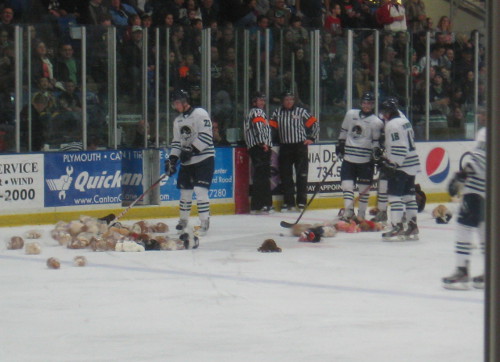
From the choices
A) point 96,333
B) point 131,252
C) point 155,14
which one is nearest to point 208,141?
point 131,252

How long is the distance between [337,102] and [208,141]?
11.3ft

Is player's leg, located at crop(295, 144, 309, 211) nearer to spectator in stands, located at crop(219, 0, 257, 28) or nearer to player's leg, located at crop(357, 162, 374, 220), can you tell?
player's leg, located at crop(357, 162, 374, 220)

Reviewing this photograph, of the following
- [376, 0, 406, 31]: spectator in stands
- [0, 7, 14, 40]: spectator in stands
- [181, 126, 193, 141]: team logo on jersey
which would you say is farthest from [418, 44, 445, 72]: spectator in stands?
[0, 7, 14, 40]: spectator in stands

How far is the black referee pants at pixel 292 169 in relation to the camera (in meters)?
11.6

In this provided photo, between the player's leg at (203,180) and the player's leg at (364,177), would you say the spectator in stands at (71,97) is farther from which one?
the player's leg at (364,177)

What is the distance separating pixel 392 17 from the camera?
13.4 metres

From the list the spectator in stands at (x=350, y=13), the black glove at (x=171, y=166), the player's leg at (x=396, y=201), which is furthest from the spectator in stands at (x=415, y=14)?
the black glove at (x=171, y=166)

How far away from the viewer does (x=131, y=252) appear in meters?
8.23

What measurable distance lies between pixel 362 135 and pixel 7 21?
392 centimetres

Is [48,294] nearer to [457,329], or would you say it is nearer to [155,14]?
[457,329]

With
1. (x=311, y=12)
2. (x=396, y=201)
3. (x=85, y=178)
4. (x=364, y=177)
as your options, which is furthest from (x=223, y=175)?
(x=311, y=12)

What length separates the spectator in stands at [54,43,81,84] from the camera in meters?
10.3

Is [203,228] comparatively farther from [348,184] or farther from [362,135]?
[362,135]

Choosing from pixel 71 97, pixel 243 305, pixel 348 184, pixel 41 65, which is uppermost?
pixel 41 65
